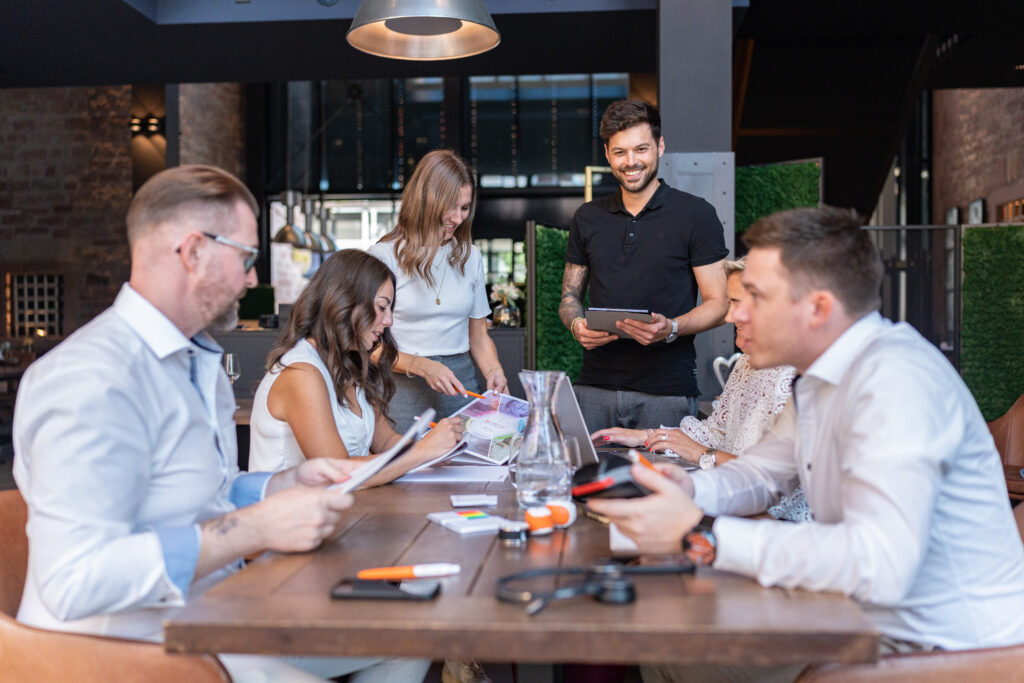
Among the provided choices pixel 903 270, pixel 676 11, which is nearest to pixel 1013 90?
pixel 903 270

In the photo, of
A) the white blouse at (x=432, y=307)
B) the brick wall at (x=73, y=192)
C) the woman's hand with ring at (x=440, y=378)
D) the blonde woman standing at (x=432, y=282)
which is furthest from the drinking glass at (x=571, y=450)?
the brick wall at (x=73, y=192)

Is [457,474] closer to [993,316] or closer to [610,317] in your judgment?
[610,317]

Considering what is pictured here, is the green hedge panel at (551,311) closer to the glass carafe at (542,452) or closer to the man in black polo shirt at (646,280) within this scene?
the man in black polo shirt at (646,280)

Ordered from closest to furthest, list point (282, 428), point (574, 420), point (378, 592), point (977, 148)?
point (378, 592) < point (574, 420) < point (282, 428) < point (977, 148)

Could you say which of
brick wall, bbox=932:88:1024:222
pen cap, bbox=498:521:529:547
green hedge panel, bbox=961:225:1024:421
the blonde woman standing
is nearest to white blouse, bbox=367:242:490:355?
the blonde woman standing

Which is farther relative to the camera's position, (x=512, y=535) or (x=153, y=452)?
(x=512, y=535)

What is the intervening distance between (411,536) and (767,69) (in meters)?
8.09

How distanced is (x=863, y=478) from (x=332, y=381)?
4.50 feet

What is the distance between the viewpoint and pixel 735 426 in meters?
2.37

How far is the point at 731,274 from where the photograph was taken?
245 centimetres

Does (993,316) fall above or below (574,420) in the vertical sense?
above

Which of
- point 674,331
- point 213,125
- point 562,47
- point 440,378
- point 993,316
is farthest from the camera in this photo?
point 213,125

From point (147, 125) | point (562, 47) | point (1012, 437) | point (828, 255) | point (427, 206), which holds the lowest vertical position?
point (1012, 437)

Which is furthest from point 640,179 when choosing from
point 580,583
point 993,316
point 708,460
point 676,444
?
point 993,316
